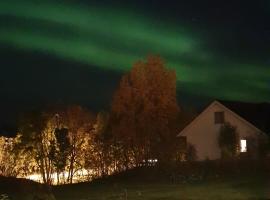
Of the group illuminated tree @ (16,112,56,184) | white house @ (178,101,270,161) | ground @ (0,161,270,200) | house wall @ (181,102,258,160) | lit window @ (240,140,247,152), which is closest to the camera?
ground @ (0,161,270,200)

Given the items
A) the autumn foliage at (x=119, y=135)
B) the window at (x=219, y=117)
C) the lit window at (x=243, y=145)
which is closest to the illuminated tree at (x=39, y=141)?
the autumn foliage at (x=119, y=135)

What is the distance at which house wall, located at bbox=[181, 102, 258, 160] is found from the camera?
42.8m

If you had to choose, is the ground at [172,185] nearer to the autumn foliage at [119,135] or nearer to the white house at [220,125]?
the autumn foliage at [119,135]

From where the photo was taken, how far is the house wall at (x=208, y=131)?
42.8 metres

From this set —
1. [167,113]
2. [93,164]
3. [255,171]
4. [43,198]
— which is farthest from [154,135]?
[43,198]

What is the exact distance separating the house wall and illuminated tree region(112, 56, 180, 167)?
3039mm

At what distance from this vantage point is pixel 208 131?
44781 millimetres

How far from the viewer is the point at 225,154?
38.4 meters

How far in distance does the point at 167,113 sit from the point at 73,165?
8.14 meters

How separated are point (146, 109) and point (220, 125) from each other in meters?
5.98

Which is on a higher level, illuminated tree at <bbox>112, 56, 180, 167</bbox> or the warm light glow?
illuminated tree at <bbox>112, 56, 180, 167</bbox>

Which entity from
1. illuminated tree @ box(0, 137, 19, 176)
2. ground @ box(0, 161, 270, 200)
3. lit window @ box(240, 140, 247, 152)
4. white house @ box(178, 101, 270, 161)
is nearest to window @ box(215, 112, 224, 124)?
white house @ box(178, 101, 270, 161)

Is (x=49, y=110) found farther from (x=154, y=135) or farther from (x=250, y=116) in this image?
(x=250, y=116)

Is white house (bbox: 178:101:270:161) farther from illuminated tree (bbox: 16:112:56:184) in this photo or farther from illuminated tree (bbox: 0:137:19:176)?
illuminated tree (bbox: 0:137:19:176)
